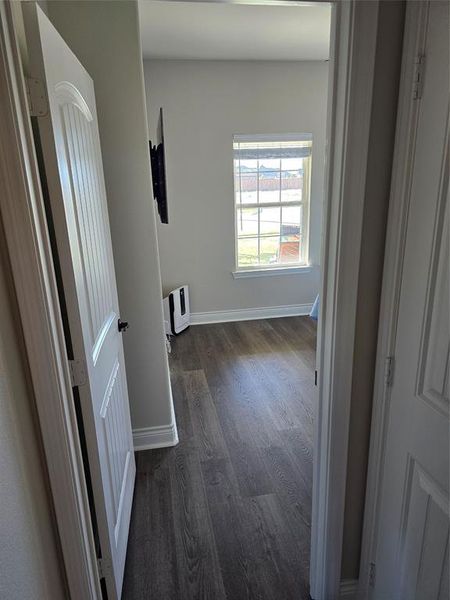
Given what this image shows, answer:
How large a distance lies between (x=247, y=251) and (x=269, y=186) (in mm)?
766

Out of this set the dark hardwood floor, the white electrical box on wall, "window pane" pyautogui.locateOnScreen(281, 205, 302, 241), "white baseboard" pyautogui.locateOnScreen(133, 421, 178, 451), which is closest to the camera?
the dark hardwood floor

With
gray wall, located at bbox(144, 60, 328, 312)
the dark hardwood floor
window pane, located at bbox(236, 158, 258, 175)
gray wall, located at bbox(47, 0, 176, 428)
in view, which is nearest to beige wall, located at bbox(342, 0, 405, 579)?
the dark hardwood floor

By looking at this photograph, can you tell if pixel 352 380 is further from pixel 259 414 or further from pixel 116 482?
pixel 259 414

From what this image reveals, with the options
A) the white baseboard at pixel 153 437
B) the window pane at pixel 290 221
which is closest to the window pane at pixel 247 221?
the window pane at pixel 290 221

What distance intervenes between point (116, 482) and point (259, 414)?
4.41 feet

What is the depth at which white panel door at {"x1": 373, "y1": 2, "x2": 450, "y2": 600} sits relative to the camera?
0.92m

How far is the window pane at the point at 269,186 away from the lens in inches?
171

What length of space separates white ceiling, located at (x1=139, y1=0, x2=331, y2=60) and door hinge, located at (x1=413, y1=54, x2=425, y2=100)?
1769 mm

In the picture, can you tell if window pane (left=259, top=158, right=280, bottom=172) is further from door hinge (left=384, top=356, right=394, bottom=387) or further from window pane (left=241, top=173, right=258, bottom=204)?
door hinge (left=384, top=356, right=394, bottom=387)

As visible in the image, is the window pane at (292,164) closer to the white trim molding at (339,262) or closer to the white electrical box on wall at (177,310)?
the white electrical box on wall at (177,310)

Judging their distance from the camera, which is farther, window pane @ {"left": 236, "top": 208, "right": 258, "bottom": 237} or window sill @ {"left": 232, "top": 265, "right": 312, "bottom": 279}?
window sill @ {"left": 232, "top": 265, "right": 312, "bottom": 279}

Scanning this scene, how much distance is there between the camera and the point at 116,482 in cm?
166

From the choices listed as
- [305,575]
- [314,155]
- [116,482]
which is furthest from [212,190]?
[305,575]

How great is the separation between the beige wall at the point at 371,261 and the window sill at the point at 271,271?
3.28 meters
